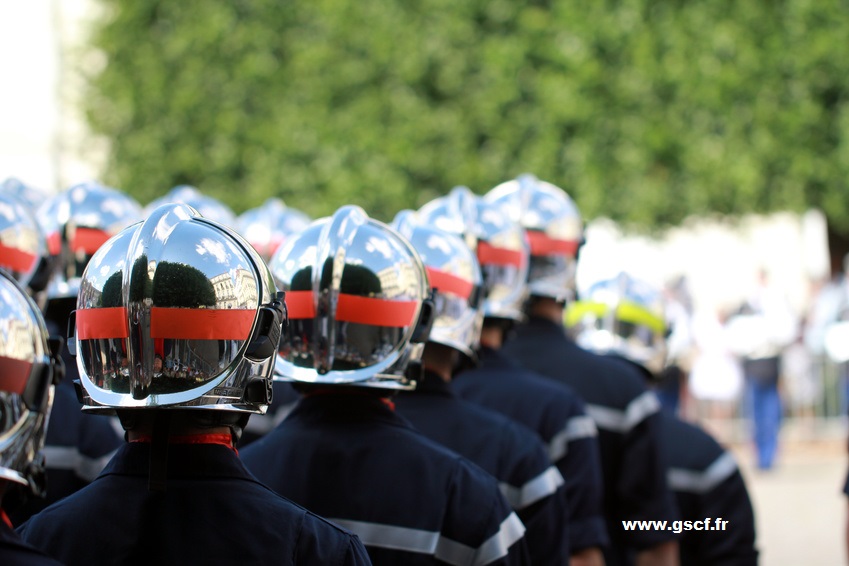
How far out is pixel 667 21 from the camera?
21.0m

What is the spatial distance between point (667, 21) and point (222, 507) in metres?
19.3

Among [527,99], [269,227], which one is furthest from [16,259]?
[527,99]

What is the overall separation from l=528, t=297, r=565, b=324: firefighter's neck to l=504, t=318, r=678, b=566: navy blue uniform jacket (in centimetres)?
6

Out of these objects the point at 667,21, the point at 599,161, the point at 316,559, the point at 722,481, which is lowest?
the point at 722,481

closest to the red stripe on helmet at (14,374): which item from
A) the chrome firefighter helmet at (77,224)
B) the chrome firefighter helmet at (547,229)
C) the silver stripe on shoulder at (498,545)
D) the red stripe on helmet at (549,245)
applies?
the silver stripe on shoulder at (498,545)

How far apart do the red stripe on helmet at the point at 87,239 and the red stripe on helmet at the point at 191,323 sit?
10.1 feet

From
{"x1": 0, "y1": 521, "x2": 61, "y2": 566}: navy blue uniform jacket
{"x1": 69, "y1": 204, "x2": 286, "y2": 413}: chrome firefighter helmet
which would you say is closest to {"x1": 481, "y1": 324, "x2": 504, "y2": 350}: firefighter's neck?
{"x1": 69, "y1": 204, "x2": 286, "y2": 413}: chrome firefighter helmet

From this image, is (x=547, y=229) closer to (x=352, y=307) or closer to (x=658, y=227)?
(x=352, y=307)

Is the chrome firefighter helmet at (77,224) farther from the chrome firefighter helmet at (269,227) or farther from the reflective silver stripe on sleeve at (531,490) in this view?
the chrome firefighter helmet at (269,227)

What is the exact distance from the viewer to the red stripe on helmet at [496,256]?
18.9ft

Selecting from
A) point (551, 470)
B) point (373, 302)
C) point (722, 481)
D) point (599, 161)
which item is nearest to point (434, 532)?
point (373, 302)

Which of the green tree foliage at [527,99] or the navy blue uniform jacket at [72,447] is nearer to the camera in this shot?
the navy blue uniform jacket at [72,447]

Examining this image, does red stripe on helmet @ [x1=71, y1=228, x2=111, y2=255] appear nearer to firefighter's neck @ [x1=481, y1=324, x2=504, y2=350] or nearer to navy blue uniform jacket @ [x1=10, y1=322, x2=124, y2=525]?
navy blue uniform jacket @ [x1=10, y1=322, x2=124, y2=525]

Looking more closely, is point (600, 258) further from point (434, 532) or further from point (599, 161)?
point (599, 161)
